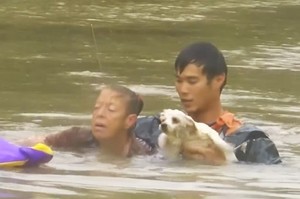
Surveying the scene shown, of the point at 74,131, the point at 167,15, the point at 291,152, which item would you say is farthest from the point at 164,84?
the point at 167,15

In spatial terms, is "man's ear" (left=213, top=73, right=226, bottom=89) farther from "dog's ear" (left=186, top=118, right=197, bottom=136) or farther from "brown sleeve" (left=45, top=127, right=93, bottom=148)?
"brown sleeve" (left=45, top=127, right=93, bottom=148)

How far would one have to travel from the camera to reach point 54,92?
37.3 feet

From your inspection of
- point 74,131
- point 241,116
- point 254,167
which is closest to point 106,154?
point 74,131

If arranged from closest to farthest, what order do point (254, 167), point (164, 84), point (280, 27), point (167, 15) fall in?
point (254, 167)
point (164, 84)
point (280, 27)
point (167, 15)

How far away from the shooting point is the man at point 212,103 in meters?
7.83

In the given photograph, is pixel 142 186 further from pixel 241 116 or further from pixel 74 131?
pixel 241 116

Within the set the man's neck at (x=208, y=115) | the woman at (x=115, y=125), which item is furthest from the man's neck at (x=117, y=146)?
the man's neck at (x=208, y=115)

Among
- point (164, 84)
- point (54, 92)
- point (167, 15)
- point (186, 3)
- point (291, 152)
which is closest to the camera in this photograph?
point (291, 152)

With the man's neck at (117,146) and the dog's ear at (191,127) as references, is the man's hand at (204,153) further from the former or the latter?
the man's neck at (117,146)

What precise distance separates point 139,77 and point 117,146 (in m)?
4.62

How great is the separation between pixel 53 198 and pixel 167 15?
1345 centimetres

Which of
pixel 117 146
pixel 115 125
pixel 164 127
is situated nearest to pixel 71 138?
pixel 117 146

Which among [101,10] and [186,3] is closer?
[101,10]

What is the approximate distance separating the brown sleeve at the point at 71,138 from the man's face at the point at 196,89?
70cm
